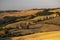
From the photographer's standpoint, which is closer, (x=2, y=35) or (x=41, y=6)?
(x=2, y=35)

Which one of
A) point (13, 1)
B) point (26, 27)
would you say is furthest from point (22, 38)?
point (13, 1)

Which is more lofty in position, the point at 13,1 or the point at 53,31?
the point at 13,1

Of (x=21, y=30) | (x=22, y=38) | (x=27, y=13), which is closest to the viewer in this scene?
(x=22, y=38)

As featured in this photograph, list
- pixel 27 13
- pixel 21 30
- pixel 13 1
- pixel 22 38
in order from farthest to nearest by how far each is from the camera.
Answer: pixel 13 1 → pixel 27 13 → pixel 21 30 → pixel 22 38

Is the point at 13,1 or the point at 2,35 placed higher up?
the point at 13,1

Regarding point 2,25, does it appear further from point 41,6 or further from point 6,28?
point 41,6

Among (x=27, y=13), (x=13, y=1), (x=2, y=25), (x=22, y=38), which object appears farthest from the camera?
(x=13, y=1)

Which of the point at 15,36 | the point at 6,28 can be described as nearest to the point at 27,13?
the point at 6,28

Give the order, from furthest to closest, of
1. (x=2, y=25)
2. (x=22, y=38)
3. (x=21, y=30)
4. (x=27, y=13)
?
(x=27, y=13) < (x=2, y=25) < (x=21, y=30) < (x=22, y=38)

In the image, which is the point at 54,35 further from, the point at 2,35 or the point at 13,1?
the point at 13,1
